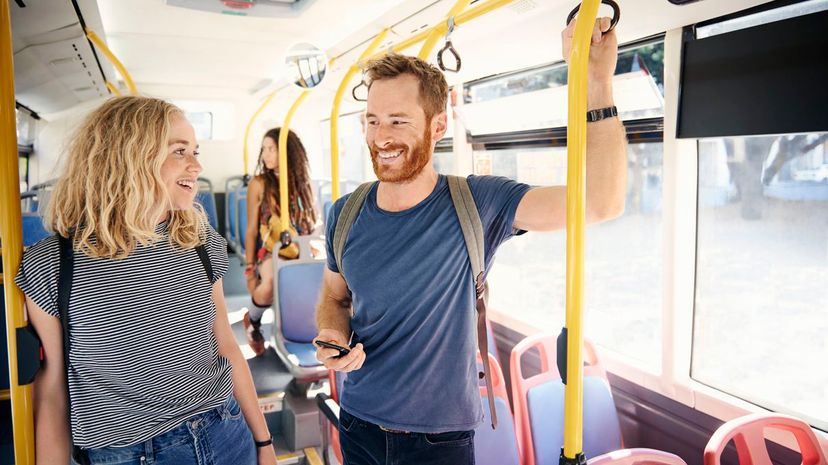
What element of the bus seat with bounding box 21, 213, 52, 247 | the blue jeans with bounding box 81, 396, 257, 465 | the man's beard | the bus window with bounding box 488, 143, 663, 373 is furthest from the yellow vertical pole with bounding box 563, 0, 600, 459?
the bus seat with bounding box 21, 213, 52, 247

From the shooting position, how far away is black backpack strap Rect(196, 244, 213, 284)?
1.69m

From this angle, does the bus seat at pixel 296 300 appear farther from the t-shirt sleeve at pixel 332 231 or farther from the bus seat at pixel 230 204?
the bus seat at pixel 230 204

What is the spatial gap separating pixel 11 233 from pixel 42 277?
159 mm

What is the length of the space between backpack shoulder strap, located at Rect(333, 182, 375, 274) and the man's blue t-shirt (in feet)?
0.31

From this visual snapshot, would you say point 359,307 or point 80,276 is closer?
point 80,276

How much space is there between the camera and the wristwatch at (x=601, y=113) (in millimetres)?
1201

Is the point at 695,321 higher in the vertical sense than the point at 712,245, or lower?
lower

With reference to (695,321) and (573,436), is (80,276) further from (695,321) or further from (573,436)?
(695,321)

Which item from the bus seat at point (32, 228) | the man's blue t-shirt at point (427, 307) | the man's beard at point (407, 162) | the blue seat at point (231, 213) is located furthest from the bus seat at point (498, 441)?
the blue seat at point (231, 213)

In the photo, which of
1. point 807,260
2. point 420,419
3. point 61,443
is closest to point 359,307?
point 420,419

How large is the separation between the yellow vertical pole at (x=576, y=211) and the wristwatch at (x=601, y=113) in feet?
0.37

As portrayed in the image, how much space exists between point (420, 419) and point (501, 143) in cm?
287

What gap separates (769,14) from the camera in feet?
7.02

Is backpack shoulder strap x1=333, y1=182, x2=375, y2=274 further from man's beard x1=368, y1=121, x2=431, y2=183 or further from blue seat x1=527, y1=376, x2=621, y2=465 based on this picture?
blue seat x1=527, y1=376, x2=621, y2=465
